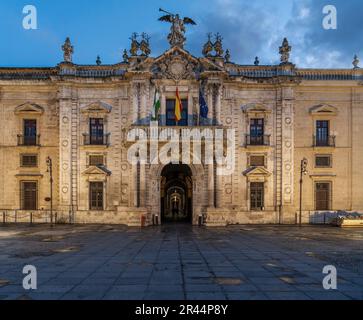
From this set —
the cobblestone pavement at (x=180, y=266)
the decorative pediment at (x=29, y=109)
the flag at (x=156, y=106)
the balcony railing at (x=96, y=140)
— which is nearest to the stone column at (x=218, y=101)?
the flag at (x=156, y=106)

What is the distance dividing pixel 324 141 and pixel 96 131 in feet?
64.2

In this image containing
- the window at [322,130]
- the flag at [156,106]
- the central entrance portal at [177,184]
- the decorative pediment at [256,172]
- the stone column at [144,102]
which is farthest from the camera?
the central entrance portal at [177,184]

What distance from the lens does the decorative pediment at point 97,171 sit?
31086mm

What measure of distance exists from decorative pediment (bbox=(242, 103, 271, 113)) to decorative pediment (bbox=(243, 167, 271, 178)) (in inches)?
192

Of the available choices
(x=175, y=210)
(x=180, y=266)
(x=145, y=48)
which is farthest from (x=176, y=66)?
(x=175, y=210)

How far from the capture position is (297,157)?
31922 millimetres

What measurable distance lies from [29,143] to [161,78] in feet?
41.4

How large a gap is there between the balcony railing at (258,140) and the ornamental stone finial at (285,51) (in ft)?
22.1

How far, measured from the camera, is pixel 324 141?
32.0 metres

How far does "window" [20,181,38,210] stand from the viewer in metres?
31.8

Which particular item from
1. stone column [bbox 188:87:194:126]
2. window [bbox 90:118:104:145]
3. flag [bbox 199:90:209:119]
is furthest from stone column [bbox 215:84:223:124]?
window [bbox 90:118:104:145]

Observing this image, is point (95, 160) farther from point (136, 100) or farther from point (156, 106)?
point (156, 106)

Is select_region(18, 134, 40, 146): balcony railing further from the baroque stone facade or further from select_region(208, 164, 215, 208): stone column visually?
select_region(208, 164, 215, 208): stone column

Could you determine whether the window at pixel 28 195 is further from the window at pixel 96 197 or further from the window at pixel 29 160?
the window at pixel 96 197
